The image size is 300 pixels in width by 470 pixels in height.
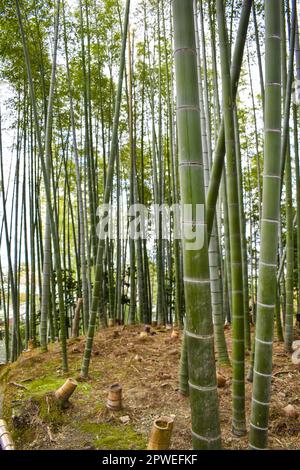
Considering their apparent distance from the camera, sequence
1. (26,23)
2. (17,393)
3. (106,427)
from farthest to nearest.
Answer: (26,23), (17,393), (106,427)

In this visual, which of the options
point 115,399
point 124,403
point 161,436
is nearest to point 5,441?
point 115,399

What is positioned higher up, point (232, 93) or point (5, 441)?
point (232, 93)

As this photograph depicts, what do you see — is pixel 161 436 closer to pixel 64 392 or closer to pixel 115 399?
pixel 115 399

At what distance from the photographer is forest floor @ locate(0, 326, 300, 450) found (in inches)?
67.1

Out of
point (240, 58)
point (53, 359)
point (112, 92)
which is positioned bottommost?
point (53, 359)

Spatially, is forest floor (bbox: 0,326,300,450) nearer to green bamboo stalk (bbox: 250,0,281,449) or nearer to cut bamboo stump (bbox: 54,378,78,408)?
cut bamboo stump (bbox: 54,378,78,408)

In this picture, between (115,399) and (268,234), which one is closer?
(268,234)

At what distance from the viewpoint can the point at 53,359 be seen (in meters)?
3.09

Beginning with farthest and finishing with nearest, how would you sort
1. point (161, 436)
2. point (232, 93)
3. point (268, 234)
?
point (232, 93) < point (161, 436) < point (268, 234)

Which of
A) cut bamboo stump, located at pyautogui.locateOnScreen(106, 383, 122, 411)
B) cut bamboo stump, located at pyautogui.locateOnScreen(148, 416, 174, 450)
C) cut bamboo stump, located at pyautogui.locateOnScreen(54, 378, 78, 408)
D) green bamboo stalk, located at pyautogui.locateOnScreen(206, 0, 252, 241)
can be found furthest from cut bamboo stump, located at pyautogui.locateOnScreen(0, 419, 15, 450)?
green bamboo stalk, located at pyautogui.locateOnScreen(206, 0, 252, 241)

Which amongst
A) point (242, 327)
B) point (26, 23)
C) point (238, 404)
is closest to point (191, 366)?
point (242, 327)

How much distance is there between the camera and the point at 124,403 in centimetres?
210
